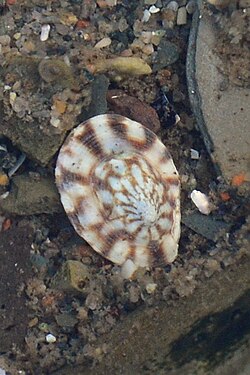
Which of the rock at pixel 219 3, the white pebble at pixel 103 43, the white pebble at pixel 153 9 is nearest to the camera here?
the rock at pixel 219 3

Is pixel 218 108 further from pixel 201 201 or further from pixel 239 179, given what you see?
pixel 201 201

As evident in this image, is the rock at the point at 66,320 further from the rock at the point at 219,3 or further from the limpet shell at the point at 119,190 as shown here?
the rock at the point at 219,3

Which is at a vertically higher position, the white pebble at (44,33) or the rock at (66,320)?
the white pebble at (44,33)

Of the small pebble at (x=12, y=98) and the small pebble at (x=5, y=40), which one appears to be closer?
the small pebble at (x=12, y=98)

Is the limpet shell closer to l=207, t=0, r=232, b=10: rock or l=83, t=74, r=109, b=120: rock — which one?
l=83, t=74, r=109, b=120: rock

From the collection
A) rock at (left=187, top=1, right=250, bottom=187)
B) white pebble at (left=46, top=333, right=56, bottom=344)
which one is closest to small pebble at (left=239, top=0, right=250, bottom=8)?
rock at (left=187, top=1, right=250, bottom=187)

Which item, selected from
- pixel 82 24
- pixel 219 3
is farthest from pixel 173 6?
pixel 82 24

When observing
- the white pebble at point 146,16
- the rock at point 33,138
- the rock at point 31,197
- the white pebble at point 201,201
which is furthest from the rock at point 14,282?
the white pebble at point 146,16
